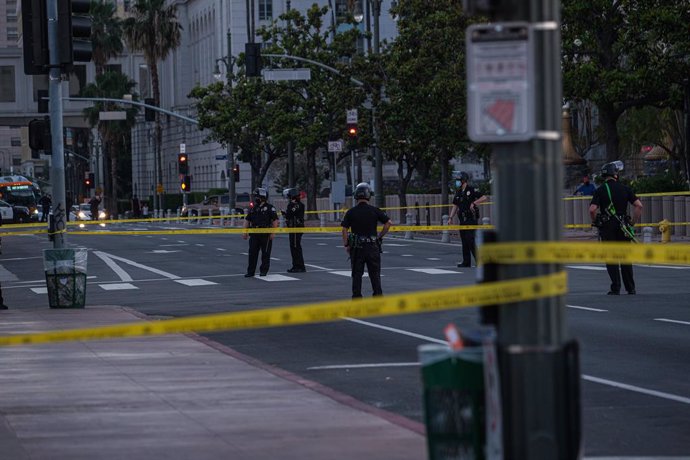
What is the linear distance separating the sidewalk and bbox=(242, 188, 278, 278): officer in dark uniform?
14179mm

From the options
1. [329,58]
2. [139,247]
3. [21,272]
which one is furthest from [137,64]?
[21,272]

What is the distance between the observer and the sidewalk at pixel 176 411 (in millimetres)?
9609

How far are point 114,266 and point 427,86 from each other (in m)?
22.3

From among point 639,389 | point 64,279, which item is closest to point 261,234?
point 64,279

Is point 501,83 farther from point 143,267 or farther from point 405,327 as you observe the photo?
point 143,267

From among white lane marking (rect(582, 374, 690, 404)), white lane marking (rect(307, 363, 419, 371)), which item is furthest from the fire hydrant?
white lane marking (rect(582, 374, 690, 404))

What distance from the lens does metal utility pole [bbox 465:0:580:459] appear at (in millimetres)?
6141

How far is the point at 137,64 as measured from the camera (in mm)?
137750

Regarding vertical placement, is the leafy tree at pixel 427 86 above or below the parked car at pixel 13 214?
above

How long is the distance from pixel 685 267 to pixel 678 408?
18783 millimetres

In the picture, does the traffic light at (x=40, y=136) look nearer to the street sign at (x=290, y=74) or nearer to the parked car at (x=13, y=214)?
the street sign at (x=290, y=74)

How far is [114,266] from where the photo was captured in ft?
122

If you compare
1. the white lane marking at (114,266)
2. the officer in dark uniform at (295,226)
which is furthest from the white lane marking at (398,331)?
the white lane marking at (114,266)

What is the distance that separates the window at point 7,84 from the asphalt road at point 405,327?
256ft
